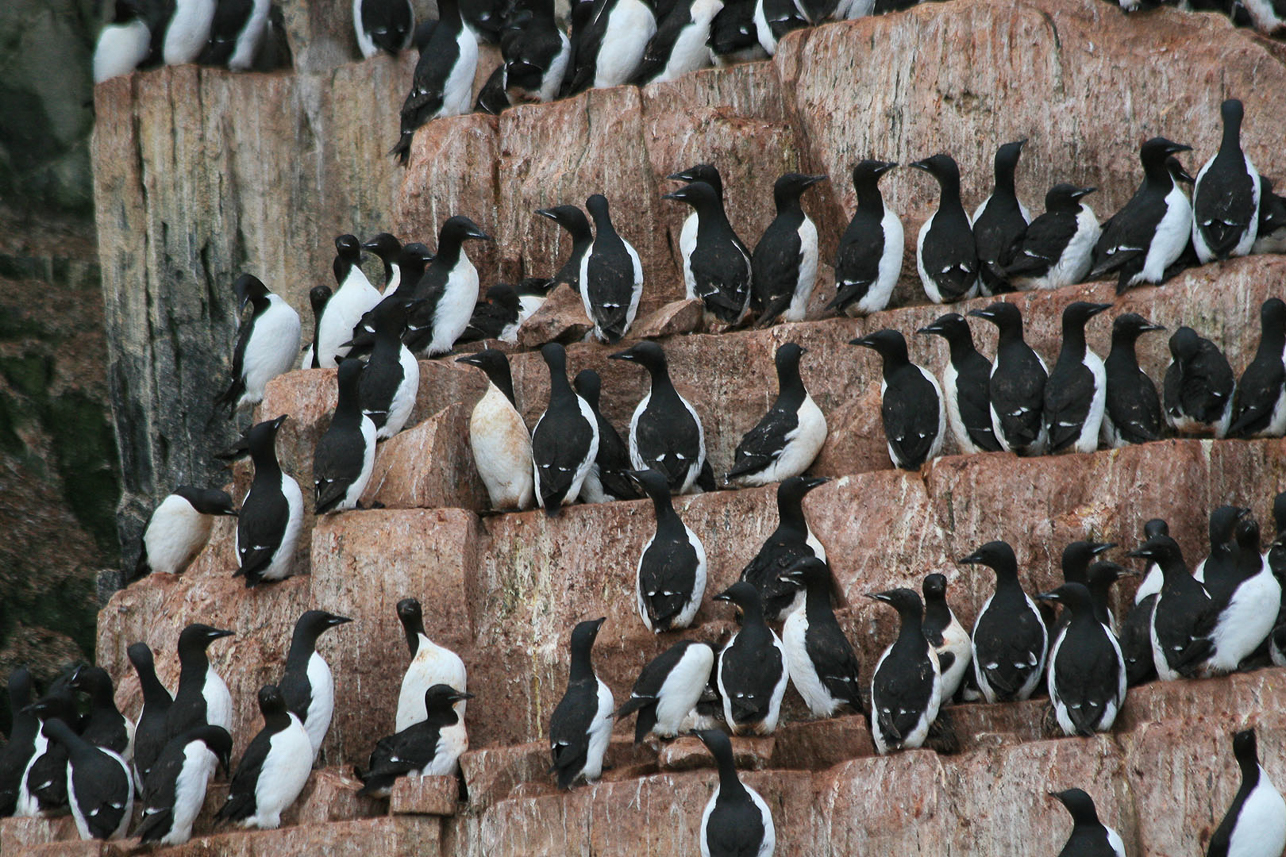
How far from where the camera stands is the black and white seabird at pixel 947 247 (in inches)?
491

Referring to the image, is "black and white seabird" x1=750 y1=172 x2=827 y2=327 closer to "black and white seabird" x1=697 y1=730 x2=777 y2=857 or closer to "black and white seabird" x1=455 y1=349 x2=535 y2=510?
"black and white seabird" x1=455 y1=349 x2=535 y2=510

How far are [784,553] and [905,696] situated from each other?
1.52m

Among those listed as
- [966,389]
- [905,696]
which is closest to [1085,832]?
[905,696]

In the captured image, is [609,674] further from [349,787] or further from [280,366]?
[280,366]

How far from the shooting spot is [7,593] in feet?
53.7

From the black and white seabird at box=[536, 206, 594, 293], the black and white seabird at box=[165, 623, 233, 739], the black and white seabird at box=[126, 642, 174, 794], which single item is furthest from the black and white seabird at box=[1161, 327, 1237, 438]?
the black and white seabird at box=[126, 642, 174, 794]

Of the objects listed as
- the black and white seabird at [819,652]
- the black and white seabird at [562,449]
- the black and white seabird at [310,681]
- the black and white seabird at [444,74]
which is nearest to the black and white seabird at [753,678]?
the black and white seabird at [819,652]

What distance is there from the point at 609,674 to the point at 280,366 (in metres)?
3.80

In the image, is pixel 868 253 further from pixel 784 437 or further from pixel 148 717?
pixel 148 717

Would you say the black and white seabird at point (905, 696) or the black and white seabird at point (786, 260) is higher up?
the black and white seabird at point (786, 260)

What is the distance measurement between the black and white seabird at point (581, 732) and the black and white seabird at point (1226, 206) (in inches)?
184

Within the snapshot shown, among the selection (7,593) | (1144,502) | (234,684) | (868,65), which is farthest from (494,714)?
(7,593)

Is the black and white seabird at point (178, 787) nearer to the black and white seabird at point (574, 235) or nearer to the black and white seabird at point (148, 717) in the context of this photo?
the black and white seabird at point (148, 717)

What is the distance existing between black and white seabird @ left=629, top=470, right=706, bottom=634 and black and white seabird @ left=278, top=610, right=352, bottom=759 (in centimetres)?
189
